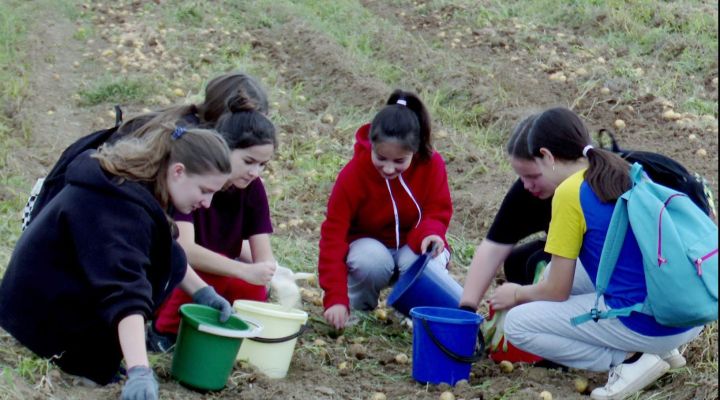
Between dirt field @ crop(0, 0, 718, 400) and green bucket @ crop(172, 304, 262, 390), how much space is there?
0.21 feet

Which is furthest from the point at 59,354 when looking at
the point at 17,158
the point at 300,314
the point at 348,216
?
the point at 17,158

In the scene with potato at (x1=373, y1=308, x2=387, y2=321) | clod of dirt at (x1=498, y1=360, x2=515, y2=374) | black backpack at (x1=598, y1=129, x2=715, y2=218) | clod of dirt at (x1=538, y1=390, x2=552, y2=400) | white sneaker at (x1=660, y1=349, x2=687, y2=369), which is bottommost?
potato at (x1=373, y1=308, x2=387, y2=321)

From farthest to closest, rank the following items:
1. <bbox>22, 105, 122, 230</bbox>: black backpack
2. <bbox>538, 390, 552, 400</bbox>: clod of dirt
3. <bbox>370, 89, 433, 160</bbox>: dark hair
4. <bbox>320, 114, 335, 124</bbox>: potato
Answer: <bbox>320, 114, 335, 124</bbox>: potato → <bbox>370, 89, 433, 160</bbox>: dark hair → <bbox>22, 105, 122, 230</bbox>: black backpack → <bbox>538, 390, 552, 400</bbox>: clod of dirt

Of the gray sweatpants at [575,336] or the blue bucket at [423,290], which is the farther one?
the blue bucket at [423,290]

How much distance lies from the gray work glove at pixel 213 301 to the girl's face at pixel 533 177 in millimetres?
1179

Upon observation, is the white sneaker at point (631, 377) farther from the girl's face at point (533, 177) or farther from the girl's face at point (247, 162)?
the girl's face at point (247, 162)

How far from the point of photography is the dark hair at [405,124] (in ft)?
13.3

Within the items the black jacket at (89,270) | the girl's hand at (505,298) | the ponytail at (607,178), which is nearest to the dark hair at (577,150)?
the ponytail at (607,178)

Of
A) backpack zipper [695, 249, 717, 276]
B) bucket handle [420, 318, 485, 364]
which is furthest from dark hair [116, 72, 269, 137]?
backpack zipper [695, 249, 717, 276]

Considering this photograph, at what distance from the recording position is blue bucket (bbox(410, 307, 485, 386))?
3.53 m

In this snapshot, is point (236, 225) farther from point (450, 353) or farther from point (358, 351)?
point (450, 353)

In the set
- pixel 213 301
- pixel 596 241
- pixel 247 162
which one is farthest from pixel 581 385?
pixel 247 162

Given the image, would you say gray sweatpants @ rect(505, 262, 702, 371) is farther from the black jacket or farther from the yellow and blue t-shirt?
the black jacket

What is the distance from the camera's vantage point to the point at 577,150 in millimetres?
3604
